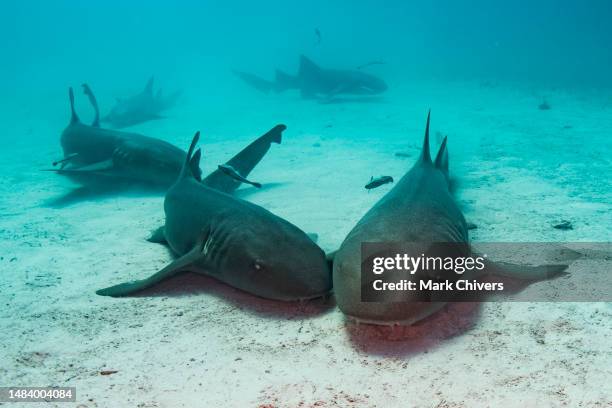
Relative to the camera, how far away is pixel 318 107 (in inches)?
821

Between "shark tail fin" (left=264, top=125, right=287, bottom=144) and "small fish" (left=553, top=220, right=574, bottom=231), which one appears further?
"shark tail fin" (left=264, top=125, right=287, bottom=144)

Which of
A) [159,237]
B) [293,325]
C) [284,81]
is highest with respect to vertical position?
[284,81]

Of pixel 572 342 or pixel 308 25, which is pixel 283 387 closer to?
pixel 572 342

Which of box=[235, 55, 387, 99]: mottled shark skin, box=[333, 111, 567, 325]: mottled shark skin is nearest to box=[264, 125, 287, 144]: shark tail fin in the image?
box=[333, 111, 567, 325]: mottled shark skin

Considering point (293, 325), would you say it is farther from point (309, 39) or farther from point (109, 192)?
point (309, 39)

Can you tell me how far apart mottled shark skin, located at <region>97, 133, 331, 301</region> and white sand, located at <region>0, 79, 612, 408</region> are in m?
0.20

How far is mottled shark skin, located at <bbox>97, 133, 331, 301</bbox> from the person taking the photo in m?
3.67

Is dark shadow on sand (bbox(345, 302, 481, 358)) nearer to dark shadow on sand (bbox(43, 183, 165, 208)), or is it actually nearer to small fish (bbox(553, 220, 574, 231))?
small fish (bbox(553, 220, 574, 231))

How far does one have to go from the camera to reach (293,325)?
11.8ft

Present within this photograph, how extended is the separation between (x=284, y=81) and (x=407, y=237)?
22.5 metres

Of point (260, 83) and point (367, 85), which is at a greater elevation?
point (260, 83)

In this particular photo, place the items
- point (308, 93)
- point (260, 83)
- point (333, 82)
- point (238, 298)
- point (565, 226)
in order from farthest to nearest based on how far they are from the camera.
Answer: point (260, 83), point (308, 93), point (333, 82), point (565, 226), point (238, 298)

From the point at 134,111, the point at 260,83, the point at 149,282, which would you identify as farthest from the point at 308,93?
the point at 149,282

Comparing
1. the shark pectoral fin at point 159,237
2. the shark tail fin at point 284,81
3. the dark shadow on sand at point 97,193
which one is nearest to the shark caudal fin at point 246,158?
the dark shadow on sand at point 97,193
